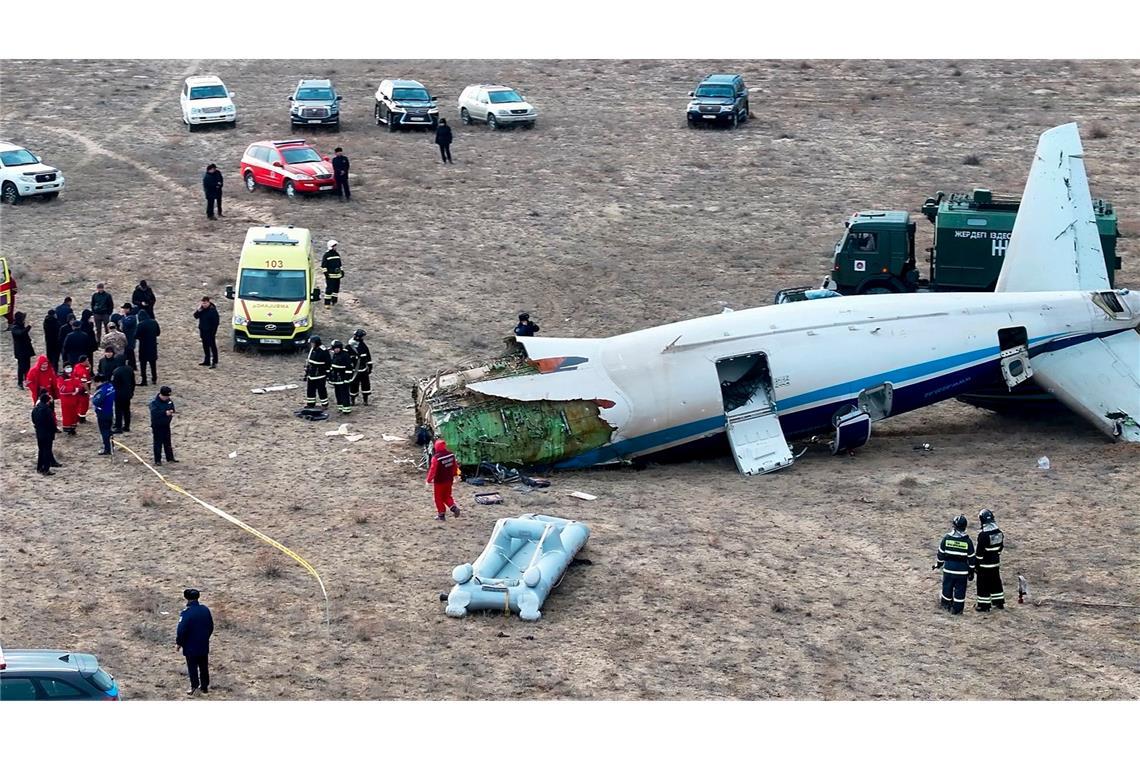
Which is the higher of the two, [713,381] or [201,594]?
[713,381]

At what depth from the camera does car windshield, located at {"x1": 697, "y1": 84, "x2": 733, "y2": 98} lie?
53.1 meters

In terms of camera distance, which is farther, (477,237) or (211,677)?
(477,237)

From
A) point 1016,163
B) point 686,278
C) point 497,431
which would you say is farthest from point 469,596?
point 1016,163

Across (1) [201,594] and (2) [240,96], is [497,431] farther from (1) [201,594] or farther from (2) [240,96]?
(2) [240,96]

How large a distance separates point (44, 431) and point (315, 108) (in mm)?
26641

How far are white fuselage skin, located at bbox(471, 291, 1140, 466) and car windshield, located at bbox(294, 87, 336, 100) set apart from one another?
26866 millimetres

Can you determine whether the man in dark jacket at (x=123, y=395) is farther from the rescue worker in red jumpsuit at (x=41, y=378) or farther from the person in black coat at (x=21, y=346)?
the person in black coat at (x=21, y=346)

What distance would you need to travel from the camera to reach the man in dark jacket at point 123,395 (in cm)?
3005

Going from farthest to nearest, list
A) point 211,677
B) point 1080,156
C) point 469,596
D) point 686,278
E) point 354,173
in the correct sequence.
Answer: point 354,173 < point 686,278 < point 1080,156 < point 469,596 < point 211,677

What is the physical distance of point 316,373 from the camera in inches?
1246

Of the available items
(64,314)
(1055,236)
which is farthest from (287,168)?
(1055,236)

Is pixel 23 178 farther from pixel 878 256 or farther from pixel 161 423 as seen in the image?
pixel 878 256

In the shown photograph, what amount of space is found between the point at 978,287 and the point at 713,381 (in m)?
8.77

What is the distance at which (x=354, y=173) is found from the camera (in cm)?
4869
